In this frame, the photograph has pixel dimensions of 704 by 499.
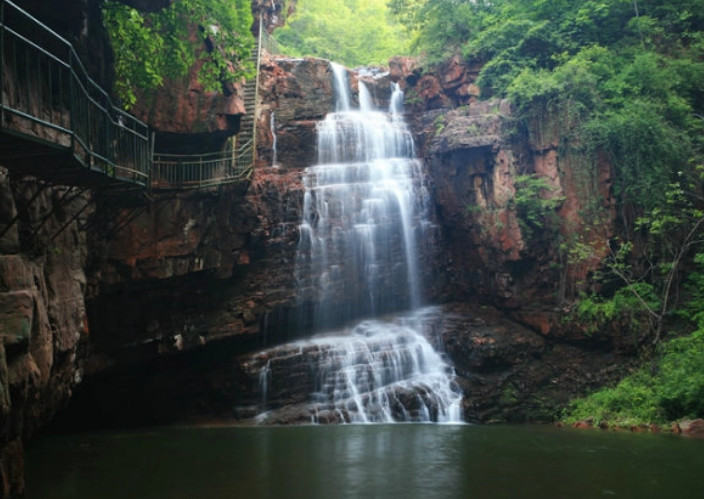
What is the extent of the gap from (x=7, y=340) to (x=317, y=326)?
16.2 meters

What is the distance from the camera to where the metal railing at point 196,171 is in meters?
18.7

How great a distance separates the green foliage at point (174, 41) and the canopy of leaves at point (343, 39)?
2340 cm

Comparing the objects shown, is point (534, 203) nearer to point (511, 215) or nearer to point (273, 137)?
point (511, 215)

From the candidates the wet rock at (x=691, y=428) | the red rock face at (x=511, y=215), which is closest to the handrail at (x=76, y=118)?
the red rock face at (x=511, y=215)

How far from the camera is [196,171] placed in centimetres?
2017

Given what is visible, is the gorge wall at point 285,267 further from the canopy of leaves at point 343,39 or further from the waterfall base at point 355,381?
the canopy of leaves at point 343,39

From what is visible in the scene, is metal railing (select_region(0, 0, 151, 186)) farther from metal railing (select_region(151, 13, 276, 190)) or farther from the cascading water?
the cascading water

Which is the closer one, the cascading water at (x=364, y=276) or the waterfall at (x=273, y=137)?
the cascading water at (x=364, y=276)

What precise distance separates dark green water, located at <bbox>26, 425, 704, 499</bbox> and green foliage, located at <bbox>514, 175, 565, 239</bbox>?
26.5 feet

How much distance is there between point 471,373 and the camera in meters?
21.5

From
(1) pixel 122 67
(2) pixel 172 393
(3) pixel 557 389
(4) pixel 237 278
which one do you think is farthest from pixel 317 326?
(1) pixel 122 67

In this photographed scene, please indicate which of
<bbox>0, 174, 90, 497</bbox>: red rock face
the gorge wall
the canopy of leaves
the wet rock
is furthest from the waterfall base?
the canopy of leaves

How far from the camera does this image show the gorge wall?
727 inches

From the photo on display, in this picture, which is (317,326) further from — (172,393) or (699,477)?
(699,477)
